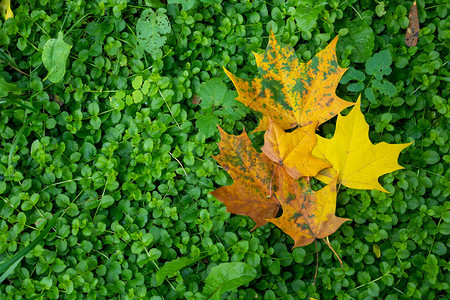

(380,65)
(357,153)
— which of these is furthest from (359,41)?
(357,153)

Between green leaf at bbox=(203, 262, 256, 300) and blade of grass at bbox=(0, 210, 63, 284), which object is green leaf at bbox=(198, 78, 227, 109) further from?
blade of grass at bbox=(0, 210, 63, 284)

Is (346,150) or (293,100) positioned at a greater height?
(293,100)

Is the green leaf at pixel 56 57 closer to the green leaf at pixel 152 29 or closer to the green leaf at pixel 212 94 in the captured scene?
the green leaf at pixel 152 29

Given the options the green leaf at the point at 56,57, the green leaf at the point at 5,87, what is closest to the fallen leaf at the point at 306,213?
the green leaf at the point at 56,57

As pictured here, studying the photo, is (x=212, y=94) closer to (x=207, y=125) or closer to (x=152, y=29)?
(x=207, y=125)

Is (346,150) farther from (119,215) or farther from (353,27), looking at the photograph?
(119,215)

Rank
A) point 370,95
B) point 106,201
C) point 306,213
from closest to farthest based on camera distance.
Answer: point 306,213, point 106,201, point 370,95

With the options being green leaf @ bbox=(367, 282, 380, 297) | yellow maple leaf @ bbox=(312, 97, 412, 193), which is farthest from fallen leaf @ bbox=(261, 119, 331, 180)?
green leaf @ bbox=(367, 282, 380, 297)

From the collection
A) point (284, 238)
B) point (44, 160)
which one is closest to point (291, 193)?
point (284, 238)
